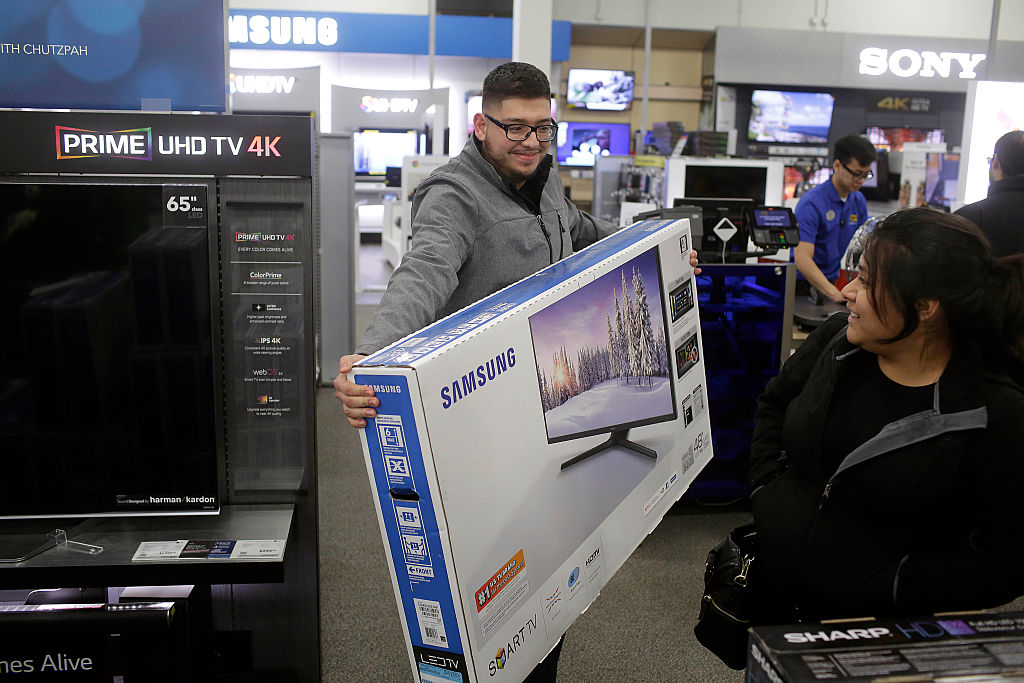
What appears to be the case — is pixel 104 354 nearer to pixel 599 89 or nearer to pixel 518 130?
pixel 518 130

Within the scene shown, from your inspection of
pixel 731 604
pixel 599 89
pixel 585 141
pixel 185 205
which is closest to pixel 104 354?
pixel 185 205

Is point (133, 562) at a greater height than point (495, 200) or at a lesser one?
lesser

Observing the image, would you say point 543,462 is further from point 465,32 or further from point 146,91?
point 465,32

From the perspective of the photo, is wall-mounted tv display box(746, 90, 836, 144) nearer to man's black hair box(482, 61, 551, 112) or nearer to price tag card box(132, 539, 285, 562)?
man's black hair box(482, 61, 551, 112)

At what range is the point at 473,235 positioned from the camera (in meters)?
1.65

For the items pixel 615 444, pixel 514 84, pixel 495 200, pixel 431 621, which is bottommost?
pixel 431 621

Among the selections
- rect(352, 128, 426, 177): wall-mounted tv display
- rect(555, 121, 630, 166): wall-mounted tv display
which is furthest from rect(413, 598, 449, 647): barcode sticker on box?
rect(555, 121, 630, 166): wall-mounted tv display

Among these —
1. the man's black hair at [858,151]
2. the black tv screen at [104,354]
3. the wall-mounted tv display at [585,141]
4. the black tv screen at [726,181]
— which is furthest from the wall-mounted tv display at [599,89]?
the black tv screen at [104,354]

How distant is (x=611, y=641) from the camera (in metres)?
2.75

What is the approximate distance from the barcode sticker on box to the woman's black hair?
2.66 ft

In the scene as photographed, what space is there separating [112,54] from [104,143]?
0.25m

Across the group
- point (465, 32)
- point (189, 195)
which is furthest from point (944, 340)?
point (465, 32)

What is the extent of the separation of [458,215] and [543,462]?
0.56 metres

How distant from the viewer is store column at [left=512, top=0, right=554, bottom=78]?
7211 millimetres
